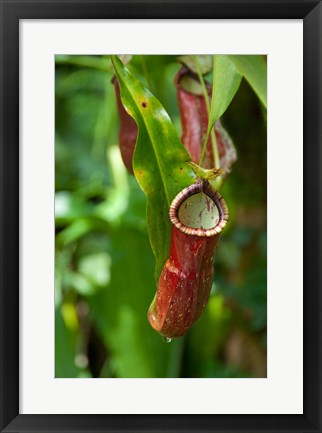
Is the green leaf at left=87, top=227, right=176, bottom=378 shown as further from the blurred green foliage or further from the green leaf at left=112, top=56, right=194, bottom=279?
the green leaf at left=112, top=56, right=194, bottom=279

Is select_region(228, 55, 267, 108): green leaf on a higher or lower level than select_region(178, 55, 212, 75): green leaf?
lower

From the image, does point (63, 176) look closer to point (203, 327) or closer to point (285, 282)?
point (203, 327)

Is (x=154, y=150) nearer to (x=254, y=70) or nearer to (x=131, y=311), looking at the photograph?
(x=254, y=70)

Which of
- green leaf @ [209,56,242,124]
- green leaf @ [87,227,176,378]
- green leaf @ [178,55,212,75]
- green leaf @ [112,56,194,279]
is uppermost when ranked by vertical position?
green leaf @ [178,55,212,75]

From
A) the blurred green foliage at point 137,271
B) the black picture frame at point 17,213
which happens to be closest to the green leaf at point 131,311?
the blurred green foliage at point 137,271

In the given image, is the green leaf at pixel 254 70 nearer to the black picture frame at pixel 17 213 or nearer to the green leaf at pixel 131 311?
the black picture frame at pixel 17 213

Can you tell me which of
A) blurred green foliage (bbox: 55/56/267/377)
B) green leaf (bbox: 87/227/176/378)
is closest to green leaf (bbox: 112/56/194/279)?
blurred green foliage (bbox: 55/56/267/377)

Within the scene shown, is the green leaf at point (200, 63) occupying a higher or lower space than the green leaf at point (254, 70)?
higher
